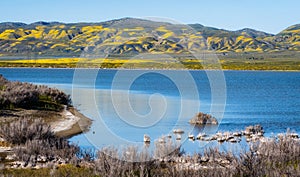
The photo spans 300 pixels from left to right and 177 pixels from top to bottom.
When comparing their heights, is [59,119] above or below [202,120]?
above

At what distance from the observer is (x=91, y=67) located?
99.4 m

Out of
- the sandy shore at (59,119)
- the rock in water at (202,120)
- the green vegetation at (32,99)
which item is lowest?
the rock in water at (202,120)

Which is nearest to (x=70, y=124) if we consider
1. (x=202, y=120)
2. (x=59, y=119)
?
(x=59, y=119)

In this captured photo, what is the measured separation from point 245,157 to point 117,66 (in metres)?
122

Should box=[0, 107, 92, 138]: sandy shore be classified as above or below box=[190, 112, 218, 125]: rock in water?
above

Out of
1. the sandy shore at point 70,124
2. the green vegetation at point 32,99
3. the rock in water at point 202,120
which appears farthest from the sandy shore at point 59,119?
the rock in water at point 202,120

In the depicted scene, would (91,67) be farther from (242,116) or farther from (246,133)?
(246,133)

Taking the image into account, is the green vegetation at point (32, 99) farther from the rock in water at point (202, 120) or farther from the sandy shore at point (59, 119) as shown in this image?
the rock in water at point (202, 120)

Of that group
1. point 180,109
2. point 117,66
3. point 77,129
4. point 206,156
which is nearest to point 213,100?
point 180,109

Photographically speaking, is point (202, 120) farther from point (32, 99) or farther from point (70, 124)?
point (32, 99)

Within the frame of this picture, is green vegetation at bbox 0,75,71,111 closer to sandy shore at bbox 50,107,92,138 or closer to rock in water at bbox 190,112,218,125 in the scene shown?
sandy shore at bbox 50,107,92,138

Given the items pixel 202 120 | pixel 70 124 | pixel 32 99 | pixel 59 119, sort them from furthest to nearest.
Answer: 1. pixel 202 120
2. pixel 32 99
3. pixel 59 119
4. pixel 70 124

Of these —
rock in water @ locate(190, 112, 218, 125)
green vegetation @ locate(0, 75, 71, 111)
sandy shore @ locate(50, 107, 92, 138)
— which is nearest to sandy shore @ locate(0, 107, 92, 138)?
sandy shore @ locate(50, 107, 92, 138)

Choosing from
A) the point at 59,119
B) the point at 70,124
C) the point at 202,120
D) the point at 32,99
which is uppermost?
the point at 32,99
